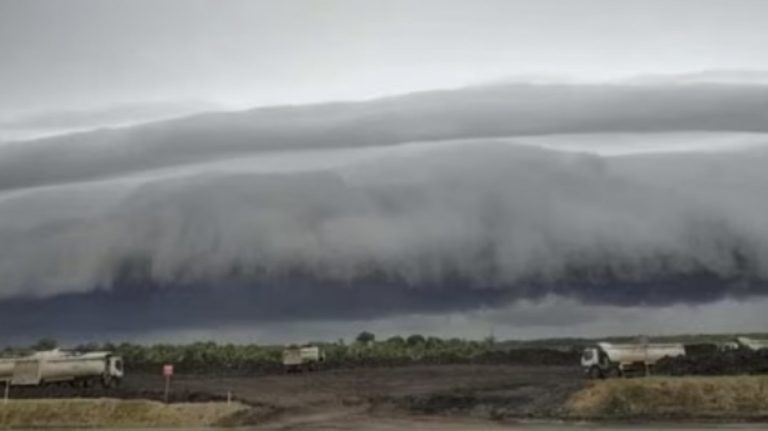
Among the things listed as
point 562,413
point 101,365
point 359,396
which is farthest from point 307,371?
point 562,413

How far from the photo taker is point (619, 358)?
279ft

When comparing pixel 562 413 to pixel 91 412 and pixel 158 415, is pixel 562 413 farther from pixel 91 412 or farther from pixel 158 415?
pixel 91 412

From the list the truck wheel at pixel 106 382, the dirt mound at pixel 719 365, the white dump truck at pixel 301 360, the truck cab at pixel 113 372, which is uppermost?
the white dump truck at pixel 301 360

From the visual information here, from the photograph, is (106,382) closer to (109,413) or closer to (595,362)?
(109,413)

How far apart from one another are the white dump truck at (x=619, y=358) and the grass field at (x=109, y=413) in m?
31.6

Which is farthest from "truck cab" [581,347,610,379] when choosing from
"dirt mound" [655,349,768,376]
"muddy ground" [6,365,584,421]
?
"dirt mound" [655,349,768,376]

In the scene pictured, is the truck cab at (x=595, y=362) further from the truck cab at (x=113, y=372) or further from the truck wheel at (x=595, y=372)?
the truck cab at (x=113, y=372)

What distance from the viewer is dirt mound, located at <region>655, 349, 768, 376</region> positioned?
68.6m

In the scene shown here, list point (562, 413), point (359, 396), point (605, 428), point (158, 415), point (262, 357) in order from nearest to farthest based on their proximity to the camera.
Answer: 1. point (605, 428)
2. point (562, 413)
3. point (158, 415)
4. point (359, 396)
5. point (262, 357)

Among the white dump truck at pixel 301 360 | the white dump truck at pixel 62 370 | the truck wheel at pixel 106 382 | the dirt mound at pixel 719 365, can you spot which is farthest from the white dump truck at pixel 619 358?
the white dump truck at pixel 62 370

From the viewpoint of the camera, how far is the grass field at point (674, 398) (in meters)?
Result: 60.3

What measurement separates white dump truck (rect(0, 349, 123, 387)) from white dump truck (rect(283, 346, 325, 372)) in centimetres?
1989

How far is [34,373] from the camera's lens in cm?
8638

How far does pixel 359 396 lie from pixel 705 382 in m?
23.7
